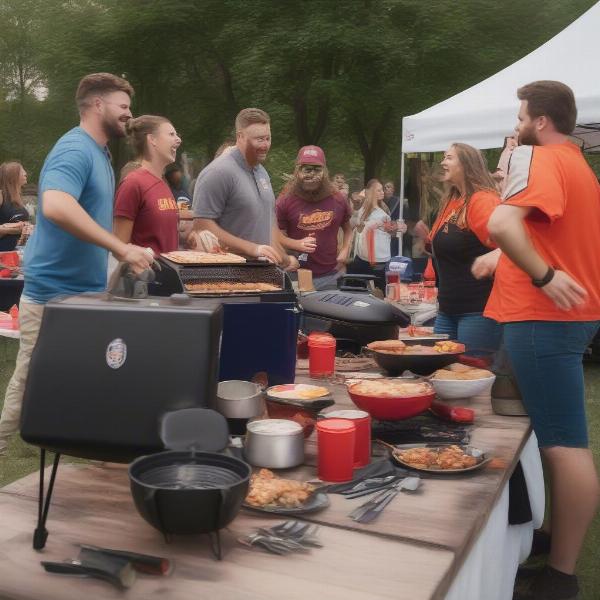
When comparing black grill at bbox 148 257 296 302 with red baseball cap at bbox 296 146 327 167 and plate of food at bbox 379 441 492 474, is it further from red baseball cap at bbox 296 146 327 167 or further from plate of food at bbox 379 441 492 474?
red baseball cap at bbox 296 146 327 167

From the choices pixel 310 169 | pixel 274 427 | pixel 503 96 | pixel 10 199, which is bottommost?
pixel 274 427

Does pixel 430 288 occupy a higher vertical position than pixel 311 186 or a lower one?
lower

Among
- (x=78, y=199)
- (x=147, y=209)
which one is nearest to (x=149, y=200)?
(x=147, y=209)

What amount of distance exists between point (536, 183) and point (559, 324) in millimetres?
411

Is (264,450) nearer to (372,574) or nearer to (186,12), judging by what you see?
(372,574)

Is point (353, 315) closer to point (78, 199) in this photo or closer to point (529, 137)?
point (529, 137)

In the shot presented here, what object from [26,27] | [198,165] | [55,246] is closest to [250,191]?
[55,246]

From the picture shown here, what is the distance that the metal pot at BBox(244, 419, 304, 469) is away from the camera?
5.10ft

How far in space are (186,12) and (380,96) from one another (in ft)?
15.7

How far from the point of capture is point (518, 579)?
242 centimetres

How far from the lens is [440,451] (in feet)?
5.54

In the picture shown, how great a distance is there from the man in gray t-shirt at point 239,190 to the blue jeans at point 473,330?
82 centimetres

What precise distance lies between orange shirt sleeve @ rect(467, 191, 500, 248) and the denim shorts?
1.14 metres

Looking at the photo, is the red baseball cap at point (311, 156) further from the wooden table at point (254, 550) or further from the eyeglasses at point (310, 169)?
the wooden table at point (254, 550)
